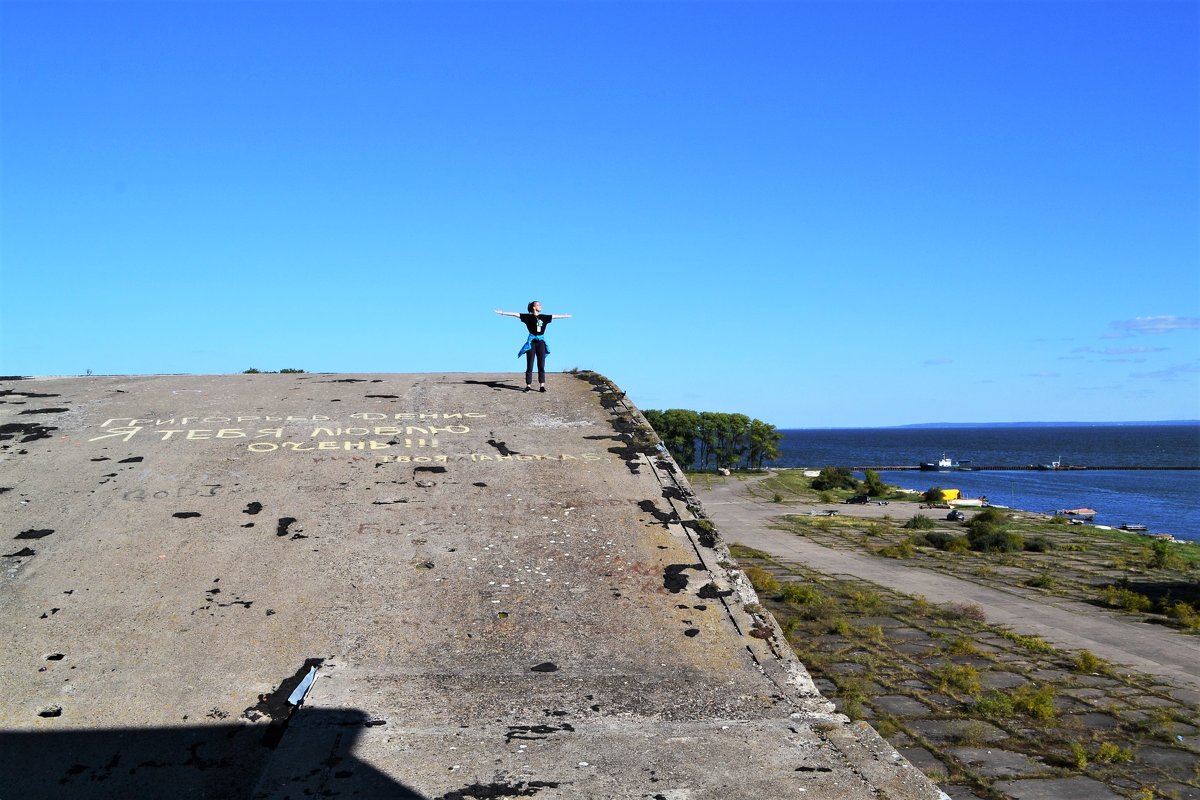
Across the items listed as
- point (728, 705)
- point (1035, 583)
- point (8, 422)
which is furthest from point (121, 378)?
point (1035, 583)

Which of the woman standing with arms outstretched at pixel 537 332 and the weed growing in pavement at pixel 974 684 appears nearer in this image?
the weed growing in pavement at pixel 974 684

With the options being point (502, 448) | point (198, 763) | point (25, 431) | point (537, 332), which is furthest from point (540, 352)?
point (198, 763)

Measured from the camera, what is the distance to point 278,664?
4438 millimetres

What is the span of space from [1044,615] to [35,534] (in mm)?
8986

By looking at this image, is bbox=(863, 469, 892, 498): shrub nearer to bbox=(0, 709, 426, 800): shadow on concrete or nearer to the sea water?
the sea water

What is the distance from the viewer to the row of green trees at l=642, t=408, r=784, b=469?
236 feet

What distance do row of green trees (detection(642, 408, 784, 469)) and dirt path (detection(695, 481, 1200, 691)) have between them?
184 ft

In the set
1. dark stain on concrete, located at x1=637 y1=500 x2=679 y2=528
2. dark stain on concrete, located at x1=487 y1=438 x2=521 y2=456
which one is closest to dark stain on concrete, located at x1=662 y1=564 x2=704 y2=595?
dark stain on concrete, located at x1=637 y1=500 x2=679 y2=528

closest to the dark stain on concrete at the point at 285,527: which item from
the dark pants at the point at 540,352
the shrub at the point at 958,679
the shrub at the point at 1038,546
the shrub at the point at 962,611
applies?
the dark pants at the point at 540,352

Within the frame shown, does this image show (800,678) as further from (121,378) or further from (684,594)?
(121,378)

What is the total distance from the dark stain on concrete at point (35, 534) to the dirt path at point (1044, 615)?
7938 millimetres

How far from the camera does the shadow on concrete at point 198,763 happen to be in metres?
3.50

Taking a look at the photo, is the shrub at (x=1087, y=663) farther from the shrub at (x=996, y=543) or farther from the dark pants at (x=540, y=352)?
the shrub at (x=996, y=543)

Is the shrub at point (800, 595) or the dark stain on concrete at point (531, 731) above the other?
the dark stain on concrete at point (531, 731)
